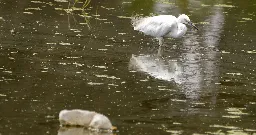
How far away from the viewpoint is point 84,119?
8.05m

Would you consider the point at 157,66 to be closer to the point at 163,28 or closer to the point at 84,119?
the point at 163,28

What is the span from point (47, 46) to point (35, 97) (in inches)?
137

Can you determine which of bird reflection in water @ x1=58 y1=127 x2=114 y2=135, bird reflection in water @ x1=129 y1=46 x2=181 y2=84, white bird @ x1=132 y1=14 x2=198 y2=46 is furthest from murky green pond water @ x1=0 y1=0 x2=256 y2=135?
white bird @ x1=132 y1=14 x2=198 y2=46

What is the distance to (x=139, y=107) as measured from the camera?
9.26 metres

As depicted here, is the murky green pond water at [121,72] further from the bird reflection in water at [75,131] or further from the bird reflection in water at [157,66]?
the bird reflection in water at [75,131]

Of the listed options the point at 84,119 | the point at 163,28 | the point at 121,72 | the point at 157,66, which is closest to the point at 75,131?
the point at 84,119

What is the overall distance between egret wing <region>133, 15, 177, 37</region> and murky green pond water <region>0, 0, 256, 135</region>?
0.78 ft

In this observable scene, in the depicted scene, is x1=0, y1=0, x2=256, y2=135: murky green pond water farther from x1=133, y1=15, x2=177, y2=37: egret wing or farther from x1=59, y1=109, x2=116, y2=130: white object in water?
x1=133, y1=15, x2=177, y2=37: egret wing

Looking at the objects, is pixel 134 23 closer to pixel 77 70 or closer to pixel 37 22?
pixel 37 22

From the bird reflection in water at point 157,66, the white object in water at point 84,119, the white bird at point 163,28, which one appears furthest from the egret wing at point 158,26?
the white object in water at point 84,119

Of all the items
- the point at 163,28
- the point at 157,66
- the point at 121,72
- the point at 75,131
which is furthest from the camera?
the point at 163,28

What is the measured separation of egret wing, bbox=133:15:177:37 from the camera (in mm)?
13802

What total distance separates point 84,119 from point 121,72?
329 centimetres

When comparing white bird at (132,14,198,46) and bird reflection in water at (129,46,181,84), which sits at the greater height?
white bird at (132,14,198,46)
